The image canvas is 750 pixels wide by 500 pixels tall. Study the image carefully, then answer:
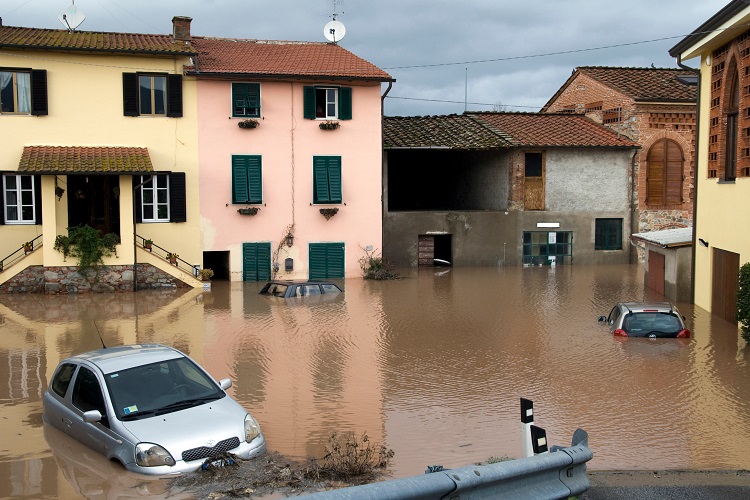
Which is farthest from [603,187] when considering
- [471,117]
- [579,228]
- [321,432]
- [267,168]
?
[321,432]

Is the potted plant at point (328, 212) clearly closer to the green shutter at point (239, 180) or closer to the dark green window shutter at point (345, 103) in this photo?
the green shutter at point (239, 180)

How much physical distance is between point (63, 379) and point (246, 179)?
18.7m

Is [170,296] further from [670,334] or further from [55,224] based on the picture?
[670,334]

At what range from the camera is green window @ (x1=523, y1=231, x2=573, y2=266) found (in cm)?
3462

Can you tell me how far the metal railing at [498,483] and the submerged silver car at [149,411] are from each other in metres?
4.51

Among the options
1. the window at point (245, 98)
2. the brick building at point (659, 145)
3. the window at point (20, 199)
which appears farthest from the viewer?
the brick building at point (659, 145)

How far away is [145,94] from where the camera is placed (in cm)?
2841

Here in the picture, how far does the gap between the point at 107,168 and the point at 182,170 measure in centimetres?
327

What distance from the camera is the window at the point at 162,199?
28.6 metres

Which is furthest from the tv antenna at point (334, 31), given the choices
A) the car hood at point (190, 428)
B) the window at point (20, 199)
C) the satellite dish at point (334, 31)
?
the car hood at point (190, 428)

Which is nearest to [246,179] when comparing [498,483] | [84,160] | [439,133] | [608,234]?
[84,160]

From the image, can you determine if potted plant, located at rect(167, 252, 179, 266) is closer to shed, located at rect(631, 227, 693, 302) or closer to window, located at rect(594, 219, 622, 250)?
shed, located at rect(631, 227, 693, 302)

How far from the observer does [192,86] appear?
94.8 ft

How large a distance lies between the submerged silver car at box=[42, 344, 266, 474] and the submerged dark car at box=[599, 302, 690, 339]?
1098cm
